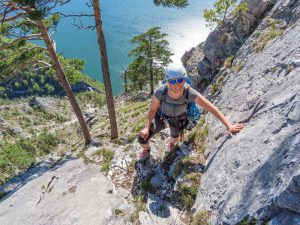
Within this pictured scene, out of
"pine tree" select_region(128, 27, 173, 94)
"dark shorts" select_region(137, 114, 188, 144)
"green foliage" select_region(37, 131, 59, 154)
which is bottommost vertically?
"green foliage" select_region(37, 131, 59, 154)

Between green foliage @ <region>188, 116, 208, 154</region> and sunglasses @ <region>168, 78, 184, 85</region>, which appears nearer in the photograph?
sunglasses @ <region>168, 78, 184, 85</region>

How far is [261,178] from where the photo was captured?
4.43 m

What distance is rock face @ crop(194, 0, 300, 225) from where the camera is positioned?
401cm

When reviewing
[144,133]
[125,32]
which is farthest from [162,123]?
[125,32]

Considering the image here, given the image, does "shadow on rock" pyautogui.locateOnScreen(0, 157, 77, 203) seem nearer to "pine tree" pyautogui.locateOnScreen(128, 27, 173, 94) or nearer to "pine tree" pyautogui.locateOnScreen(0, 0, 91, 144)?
"pine tree" pyautogui.locateOnScreen(0, 0, 91, 144)

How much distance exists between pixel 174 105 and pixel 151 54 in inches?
1063

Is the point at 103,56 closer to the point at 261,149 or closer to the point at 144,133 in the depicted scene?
the point at 144,133

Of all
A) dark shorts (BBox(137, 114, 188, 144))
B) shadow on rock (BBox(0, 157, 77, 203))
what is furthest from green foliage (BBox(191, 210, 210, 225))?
shadow on rock (BBox(0, 157, 77, 203))

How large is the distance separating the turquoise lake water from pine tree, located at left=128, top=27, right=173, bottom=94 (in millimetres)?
57968

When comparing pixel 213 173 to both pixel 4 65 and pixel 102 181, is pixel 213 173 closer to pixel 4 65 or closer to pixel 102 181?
pixel 102 181

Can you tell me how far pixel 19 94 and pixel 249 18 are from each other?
16280 centimetres

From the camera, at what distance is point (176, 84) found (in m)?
5.84

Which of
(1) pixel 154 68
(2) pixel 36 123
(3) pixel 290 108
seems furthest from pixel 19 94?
(3) pixel 290 108

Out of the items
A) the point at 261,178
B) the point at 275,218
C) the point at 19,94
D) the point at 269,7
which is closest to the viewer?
the point at 275,218
